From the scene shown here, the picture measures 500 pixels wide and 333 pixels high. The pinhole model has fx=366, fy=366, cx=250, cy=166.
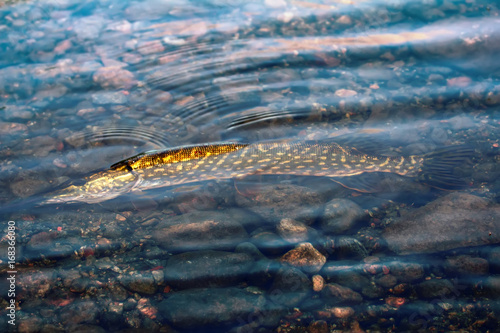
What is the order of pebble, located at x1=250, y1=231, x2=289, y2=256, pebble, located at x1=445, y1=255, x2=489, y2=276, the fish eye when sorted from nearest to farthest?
pebble, located at x1=445, y1=255, x2=489, y2=276 < pebble, located at x1=250, y1=231, x2=289, y2=256 < the fish eye

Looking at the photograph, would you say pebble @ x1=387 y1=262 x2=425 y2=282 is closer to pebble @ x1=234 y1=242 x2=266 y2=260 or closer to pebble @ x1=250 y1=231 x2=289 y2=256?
pebble @ x1=250 y1=231 x2=289 y2=256

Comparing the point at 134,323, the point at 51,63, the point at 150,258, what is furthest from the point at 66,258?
the point at 51,63

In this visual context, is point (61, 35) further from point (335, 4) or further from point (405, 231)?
point (405, 231)

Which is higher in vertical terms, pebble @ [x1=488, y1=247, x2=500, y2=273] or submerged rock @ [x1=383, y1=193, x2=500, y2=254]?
submerged rock @ [x1=383, y1=193, x2=500, y2=254]

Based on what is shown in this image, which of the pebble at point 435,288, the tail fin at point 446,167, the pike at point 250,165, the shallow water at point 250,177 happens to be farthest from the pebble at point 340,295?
the tail fin at point 446,167

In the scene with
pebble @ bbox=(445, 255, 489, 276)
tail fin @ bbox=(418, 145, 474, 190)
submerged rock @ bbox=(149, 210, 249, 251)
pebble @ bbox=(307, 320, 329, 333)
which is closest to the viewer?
pebble @ bbox=(307, 320, 329, 333)

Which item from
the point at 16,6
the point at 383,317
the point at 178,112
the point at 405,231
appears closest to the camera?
the point at 383,317

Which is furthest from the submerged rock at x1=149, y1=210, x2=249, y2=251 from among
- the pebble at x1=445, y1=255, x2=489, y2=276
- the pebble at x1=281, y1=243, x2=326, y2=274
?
the pebble at x1=445, y1=255, x2=489, y2=276
